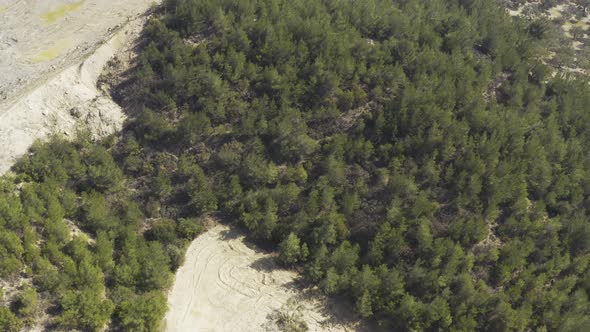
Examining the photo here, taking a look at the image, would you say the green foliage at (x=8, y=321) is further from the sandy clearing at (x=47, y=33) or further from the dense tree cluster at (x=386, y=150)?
the sandy clearing at (x=47, y=33)

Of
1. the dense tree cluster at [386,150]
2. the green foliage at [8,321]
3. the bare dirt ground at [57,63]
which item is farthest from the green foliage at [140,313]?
the bare dirt ground at [57,63]

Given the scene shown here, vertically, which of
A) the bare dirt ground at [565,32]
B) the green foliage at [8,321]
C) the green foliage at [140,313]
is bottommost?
the bare dirt ground at [565,32]

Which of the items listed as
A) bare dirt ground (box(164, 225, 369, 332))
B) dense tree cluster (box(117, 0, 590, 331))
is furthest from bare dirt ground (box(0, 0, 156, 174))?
bare dirt ground (box(164, 225, 369, 332))

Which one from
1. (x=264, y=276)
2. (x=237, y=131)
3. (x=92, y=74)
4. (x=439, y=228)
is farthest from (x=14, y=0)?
(x=439, y=228)

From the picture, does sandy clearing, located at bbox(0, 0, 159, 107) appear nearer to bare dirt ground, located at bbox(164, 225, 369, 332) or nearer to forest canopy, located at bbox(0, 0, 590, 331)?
forest canopy, located at bbox(0, 0, 590, 331)

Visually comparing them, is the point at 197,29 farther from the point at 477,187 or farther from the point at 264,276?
the point at 477,187

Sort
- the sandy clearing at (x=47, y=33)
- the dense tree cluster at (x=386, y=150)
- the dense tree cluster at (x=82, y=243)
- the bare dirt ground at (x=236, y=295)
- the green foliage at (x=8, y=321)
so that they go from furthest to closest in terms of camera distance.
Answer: the sandy clearing at (x=47, y=33) < the dense tree cluster at (x=386, y=150) < the bare dirt ground at (x=236, y=295) < the dense tree cluster at (x=82, y=243) < the green foliage at (x=8, y=321)
